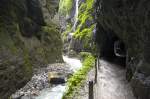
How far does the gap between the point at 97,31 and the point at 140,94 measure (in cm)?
1912

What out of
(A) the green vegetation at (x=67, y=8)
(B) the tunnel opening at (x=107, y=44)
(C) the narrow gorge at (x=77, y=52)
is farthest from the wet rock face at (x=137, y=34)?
(A) the green vegetation at (x=67, y=8)

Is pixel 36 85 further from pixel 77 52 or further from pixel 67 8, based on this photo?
pixel 67 8

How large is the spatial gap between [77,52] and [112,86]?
29512mm

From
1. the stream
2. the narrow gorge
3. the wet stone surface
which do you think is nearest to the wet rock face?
the narrow gorge

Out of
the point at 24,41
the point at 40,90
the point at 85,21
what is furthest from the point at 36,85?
the point at 85,21

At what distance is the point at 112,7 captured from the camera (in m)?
20.1

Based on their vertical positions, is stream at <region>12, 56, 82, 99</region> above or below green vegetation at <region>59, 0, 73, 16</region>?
below

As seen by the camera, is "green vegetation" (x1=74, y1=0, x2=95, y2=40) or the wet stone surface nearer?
the wet stone surface

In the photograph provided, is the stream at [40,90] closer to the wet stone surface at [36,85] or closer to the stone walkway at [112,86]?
the wet stone surface at [36,85]

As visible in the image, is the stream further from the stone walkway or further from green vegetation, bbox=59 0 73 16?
green vegetation, bbox=59 0 73 16

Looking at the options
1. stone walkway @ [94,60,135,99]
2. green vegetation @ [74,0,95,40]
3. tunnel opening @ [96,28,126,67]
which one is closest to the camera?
stone walkway @ [94,60,135,99]

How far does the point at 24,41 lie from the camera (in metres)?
31.2

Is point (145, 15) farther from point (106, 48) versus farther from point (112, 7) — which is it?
point (106, 48)

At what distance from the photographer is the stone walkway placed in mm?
15656
